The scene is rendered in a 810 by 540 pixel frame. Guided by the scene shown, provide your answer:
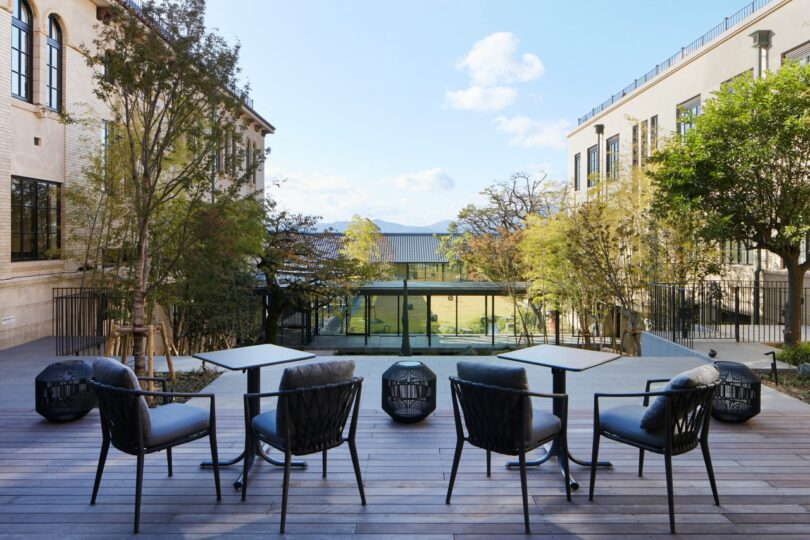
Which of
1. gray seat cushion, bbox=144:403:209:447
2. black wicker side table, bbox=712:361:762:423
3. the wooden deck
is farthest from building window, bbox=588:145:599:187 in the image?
gray seat cushion, bbox=144:403:209:447

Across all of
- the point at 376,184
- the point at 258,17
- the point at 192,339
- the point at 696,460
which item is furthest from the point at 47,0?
the point at 376,184

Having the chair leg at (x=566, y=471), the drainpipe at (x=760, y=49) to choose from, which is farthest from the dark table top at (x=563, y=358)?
the drainpipe at (x=760, y=49)

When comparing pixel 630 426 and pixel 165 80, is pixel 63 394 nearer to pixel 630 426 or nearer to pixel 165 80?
pixel 165 80

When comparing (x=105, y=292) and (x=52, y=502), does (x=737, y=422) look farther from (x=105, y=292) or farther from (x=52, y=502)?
(x=105, y=292)

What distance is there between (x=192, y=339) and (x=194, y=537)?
11915 mm

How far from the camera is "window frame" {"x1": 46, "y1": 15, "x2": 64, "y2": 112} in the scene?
504 inches

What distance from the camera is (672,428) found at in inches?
141

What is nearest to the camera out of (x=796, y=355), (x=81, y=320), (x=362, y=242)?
(x=796, y=355)

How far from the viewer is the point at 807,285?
1461 cm

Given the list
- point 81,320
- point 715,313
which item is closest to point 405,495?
point 81,320

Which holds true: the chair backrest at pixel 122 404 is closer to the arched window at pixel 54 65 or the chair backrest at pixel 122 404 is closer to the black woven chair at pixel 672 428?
the black woven chair at pixel 672 428

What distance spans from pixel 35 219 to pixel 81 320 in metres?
2.49

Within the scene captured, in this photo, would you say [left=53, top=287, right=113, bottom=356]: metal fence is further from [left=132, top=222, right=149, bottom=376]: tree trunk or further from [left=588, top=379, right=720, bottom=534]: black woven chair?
[left=588, top=379, right=720, bottom=534]: black woven chair

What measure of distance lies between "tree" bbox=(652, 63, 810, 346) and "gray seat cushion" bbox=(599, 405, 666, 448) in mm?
6190
